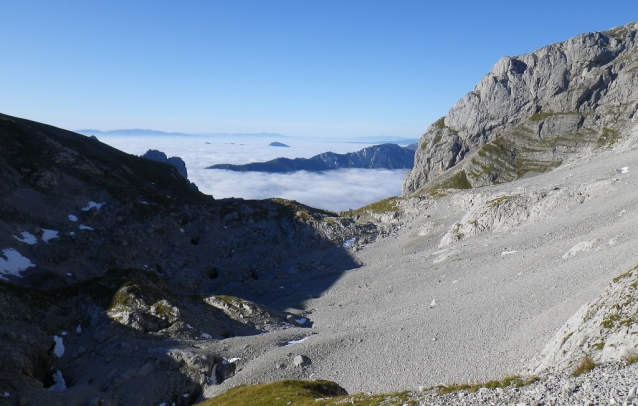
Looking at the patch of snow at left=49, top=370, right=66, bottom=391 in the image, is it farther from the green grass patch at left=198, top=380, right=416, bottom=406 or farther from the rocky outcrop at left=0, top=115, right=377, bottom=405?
the green grass patch at left=198, top=380, right=416, bottom=406

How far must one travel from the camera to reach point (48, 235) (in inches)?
2849

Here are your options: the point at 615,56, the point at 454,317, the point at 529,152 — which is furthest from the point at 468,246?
the point at 615,56

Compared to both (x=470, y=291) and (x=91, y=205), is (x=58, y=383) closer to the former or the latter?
(x=470, y=291)

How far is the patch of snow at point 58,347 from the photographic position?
4341 cm

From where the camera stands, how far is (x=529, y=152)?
192625 millimetres

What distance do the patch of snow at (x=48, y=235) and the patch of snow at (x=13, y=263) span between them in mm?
5836

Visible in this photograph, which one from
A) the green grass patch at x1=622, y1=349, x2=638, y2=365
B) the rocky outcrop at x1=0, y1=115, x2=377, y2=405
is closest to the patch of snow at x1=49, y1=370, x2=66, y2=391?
the rocky outcrop at x1=0, y1=115, x2=377, y2=405

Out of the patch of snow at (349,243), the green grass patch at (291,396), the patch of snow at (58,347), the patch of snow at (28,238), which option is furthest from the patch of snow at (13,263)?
the patch of snow at (349,243)

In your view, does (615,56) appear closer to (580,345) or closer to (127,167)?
(127,167)

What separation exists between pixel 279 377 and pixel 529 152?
186 meters

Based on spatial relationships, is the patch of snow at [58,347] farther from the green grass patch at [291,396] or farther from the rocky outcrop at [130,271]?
the green grass patch at [291,396]

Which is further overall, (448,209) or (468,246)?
(448,209)

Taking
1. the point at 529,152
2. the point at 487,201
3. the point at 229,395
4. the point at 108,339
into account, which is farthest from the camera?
the point at 529,152

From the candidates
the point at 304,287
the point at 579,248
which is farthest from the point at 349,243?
the point at 579,248
